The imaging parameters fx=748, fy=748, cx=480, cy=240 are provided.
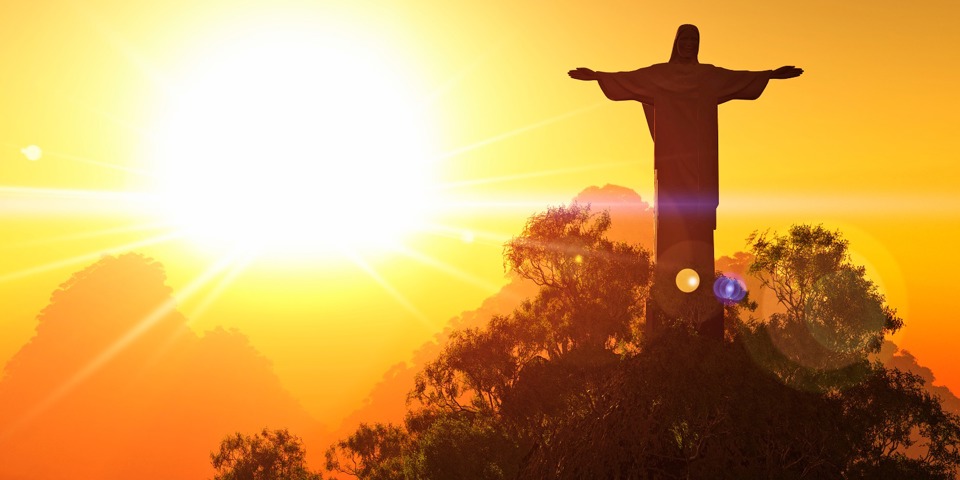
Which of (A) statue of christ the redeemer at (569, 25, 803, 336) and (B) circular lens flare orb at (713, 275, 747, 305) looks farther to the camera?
(A) statue of christ the redeemer at (569, 25, 803, 336)

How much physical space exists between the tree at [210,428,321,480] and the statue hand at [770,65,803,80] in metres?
24.1

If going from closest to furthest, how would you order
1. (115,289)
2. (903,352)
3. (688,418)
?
(688,418) → (903,352) → (115,289)

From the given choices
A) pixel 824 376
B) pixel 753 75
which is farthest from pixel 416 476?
pixel 753 75

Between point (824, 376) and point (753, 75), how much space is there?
6.55 m

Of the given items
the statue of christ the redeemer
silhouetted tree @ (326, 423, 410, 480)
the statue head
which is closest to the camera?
the statue of christ the redeemer

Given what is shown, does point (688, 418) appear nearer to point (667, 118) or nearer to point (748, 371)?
point (748, 371)

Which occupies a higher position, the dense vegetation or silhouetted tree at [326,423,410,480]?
the dense vegetation

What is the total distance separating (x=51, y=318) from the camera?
427 ft

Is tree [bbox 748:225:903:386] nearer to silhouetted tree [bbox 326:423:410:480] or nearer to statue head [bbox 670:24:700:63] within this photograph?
statue head [bbox 670:24:700:63]

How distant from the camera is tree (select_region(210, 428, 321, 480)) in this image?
31828 mm

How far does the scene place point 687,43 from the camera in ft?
54.0

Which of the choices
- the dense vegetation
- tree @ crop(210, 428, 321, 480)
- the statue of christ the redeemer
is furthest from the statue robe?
tree @ crop(210, 428, 321, 480)

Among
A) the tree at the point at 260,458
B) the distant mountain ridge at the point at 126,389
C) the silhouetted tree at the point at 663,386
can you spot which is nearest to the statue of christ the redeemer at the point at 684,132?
the silhouetted tree at the point at 663,386

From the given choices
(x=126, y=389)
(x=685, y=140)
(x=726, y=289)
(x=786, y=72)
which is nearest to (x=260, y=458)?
(x=726, y=289)
